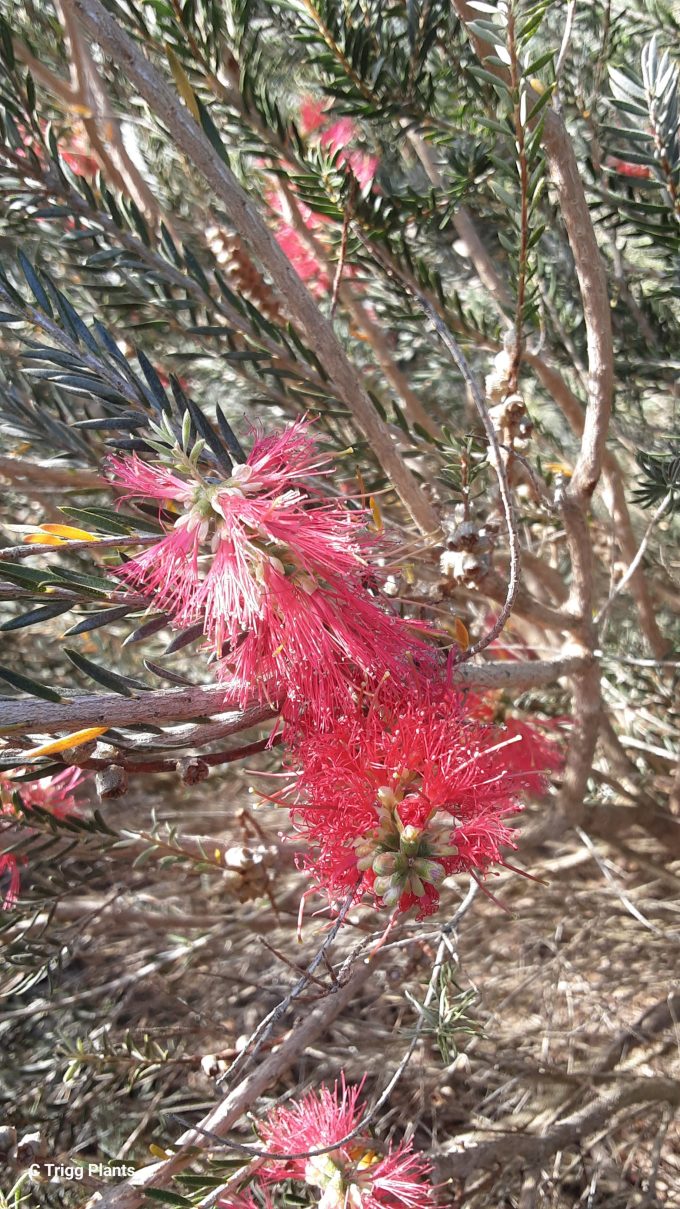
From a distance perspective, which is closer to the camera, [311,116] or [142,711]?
[142,711]

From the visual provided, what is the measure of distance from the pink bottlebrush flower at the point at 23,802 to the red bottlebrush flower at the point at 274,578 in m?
0.31

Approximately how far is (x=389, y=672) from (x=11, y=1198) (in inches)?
30.8

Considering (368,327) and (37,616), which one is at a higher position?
(368,327)

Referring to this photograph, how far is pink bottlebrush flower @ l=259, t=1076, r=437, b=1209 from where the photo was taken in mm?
1036

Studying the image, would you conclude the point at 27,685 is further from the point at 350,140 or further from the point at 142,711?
the point at 350,140

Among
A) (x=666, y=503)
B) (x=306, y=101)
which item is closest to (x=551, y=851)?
(x=666, y=503)

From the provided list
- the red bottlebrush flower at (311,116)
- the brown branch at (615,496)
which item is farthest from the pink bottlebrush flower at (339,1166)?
the red bottlebrush flower at (311,116)

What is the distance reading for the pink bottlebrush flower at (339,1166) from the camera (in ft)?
3.40

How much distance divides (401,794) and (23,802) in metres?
0.65

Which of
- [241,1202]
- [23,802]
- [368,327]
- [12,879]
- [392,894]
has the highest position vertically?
[368,327]

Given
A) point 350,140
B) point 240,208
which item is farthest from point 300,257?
point 240,208

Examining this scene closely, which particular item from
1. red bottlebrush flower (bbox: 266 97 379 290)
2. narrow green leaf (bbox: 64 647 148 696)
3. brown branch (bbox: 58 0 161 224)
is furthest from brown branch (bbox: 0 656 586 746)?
red bottlebrush flower (bbox: 266 97 379 290)

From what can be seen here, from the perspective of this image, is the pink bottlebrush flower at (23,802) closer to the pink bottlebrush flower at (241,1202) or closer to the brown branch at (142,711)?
the brown branch at (142,711)

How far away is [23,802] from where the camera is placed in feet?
4.09
